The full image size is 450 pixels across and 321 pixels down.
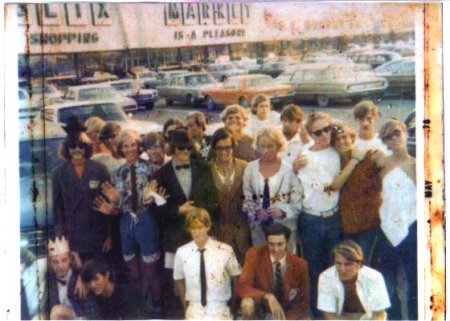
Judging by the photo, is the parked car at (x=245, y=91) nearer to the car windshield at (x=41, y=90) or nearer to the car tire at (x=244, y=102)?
the car tire at (x=244, y=102)

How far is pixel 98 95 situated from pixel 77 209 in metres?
0.39

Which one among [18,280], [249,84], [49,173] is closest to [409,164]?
[249,84]

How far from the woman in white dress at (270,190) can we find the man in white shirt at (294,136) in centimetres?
2

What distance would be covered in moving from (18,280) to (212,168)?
738 millimetres

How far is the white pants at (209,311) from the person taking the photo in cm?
248

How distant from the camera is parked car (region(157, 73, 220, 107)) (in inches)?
97.6

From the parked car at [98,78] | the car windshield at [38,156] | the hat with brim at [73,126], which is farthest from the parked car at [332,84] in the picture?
the car windshield at [38,156]

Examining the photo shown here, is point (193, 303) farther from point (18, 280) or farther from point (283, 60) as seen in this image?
point (283, 60)

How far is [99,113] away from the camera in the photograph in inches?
97.7

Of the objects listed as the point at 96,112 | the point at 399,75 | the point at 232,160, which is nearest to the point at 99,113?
the point at 96,112

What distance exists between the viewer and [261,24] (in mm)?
2490

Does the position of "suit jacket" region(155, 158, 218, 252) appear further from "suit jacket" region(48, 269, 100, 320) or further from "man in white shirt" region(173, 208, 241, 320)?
"suit jacket" region(48, 269, 100, 320)

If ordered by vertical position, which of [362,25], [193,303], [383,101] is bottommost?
[193,303]

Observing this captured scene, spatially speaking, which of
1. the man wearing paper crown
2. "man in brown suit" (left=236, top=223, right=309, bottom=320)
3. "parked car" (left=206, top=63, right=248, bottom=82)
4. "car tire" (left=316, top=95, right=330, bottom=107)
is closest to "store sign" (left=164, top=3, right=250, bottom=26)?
"parked car" (left=206, top=63, right=248, bottom=82)
